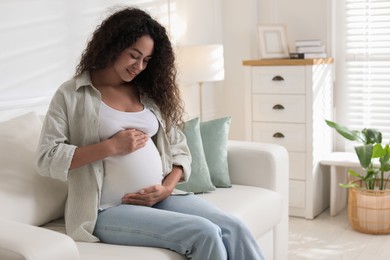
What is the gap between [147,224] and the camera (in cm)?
221

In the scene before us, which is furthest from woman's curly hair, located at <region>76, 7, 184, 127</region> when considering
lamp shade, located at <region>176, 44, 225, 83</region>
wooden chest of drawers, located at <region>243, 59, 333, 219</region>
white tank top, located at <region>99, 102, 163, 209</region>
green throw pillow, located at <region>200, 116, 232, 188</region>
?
wooden chest of drawers, located at <region>243, 59, 333, 219</region>

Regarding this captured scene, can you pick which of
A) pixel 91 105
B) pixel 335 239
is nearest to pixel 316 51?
pixel 335 239

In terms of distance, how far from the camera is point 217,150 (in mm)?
3152

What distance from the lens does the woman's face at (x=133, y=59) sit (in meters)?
2.39

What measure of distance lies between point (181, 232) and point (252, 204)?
0.77m

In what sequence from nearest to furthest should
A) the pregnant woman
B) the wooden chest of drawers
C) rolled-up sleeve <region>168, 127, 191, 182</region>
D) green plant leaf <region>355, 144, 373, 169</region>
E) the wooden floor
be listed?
the pregnant woman → rolled-up sleeve <region>168, 127, 191, 182</region> → the wooden floor → green plant leaf <region>355, 144, 373, 169</region> → the wooden chest of drawers

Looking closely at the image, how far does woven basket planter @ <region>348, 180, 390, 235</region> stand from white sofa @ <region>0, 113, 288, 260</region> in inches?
30.8

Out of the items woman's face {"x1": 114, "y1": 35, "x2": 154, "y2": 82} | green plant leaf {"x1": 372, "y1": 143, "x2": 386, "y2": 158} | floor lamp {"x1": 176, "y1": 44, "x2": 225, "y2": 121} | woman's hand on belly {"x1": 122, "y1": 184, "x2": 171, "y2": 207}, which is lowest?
green plant leaf {"x1": 372, "y1": 143, "x2": 386, "y2": 158}

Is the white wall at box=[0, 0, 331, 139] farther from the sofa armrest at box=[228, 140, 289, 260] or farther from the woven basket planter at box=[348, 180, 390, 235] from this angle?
the woven basket planter at box=[348, 180, 390, 235]

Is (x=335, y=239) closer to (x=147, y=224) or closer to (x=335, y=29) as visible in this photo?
(x=335, y=29)

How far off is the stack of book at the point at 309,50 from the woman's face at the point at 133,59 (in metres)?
2.03

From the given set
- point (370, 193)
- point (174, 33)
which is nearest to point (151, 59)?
point (174, 33)

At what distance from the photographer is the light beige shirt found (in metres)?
2.25

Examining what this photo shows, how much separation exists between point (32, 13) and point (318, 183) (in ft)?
7.23
